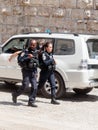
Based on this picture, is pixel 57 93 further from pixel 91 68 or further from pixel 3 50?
pixel 3 50

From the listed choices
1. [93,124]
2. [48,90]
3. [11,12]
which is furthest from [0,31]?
[93,124]

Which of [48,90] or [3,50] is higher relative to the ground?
[3,50]

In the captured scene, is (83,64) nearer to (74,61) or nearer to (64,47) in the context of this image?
(74,61)

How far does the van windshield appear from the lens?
12.6 metres

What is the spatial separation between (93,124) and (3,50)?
5253mm

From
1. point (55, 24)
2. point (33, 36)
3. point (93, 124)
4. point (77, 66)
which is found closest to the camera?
point (93, 124)

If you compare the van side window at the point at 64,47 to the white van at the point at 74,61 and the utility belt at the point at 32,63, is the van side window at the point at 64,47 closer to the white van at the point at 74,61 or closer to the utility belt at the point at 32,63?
the white van at the point at 74,61

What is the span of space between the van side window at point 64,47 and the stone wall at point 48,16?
6.15m

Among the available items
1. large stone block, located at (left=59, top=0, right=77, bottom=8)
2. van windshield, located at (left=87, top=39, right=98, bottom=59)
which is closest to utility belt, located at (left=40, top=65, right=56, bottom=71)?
van windshield, located at (left=87, top=39, right=98, bottom=59)

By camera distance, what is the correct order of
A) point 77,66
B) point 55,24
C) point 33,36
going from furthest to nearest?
point 55,24
point 33,36
point 77,66

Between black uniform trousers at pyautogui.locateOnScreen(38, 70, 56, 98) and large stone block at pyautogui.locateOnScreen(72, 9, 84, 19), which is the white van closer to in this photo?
black uniform trousers at pyautogui.locateOnScreen(38, 70, 56, 98)

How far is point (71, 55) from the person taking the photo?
12531mm

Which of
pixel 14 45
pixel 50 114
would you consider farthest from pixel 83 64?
pixel 14 45

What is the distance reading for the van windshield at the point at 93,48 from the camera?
12.6 meters
